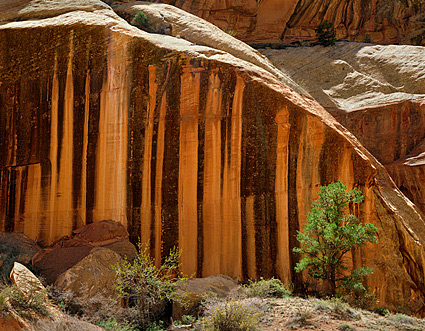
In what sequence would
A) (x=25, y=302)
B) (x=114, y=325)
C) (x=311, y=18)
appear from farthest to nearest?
(x=311, y=18), (x=114, y=325), (x=25, y=302)

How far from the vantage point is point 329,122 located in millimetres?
14969

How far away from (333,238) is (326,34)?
22.1m

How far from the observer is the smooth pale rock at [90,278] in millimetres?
Answer: 11820

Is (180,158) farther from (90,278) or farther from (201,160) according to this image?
(90,278)

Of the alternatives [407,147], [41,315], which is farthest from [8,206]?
[407,147]

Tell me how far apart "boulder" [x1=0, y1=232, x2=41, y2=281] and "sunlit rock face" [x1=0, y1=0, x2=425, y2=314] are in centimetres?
48

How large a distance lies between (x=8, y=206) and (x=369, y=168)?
11.9 metres

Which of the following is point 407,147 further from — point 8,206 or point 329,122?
point 8,206

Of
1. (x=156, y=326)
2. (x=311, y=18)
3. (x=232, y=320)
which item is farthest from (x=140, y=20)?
(x=311, y=18)

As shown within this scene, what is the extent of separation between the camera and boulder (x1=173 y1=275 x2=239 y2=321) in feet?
38.6

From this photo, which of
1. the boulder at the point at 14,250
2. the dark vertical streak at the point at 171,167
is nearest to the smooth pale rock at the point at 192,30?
the dark vertical streak at the point at 171,167

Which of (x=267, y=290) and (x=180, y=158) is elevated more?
(x=180, y=158)

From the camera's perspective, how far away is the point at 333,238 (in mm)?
12266

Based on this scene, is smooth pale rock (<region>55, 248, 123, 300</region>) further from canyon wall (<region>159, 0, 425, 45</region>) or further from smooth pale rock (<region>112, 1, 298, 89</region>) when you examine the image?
canyon wall (<region>159, 0, 425, 45</region>)
